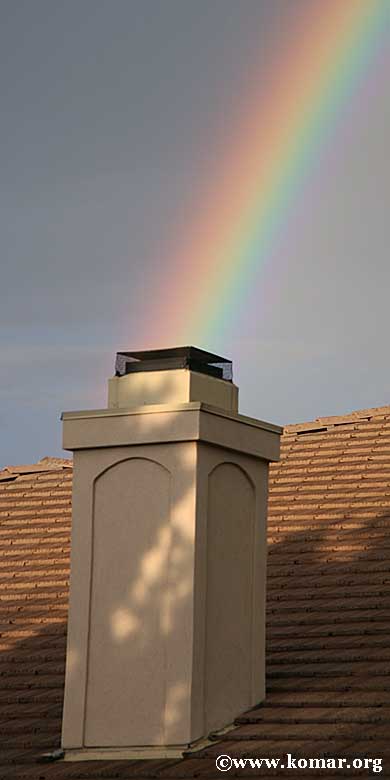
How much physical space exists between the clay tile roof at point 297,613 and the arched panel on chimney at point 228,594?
19 cm

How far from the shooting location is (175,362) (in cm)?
887

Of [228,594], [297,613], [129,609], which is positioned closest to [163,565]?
[129,609]

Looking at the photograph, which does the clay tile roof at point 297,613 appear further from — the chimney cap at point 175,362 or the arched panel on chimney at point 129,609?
the chimney cap at point 175,362

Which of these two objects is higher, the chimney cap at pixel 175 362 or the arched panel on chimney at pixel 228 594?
the chimney cap at pixel 175 362

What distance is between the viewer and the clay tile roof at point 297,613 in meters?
7.93

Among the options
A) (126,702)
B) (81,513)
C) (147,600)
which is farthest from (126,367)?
(126,702)

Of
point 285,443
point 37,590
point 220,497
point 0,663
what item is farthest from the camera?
point 285,443

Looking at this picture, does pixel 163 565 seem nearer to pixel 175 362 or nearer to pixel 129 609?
pixel 129 609

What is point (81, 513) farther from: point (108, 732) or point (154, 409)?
point (108, 732)

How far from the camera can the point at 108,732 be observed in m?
8.36

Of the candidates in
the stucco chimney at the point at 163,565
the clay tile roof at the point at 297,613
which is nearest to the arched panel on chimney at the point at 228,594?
the stucco chimney at the point at 163,565

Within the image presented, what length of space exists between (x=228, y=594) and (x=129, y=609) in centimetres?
66

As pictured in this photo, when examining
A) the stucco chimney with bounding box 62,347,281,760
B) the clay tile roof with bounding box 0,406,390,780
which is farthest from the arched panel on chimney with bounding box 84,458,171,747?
the clay tile roof with bounding box 0,406,390,780

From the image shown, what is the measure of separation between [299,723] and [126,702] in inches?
43.2
